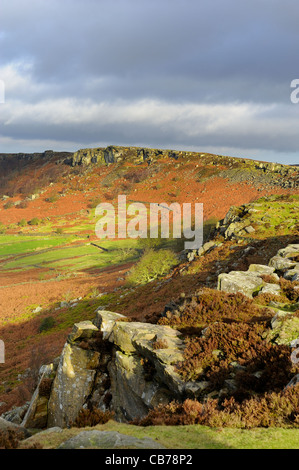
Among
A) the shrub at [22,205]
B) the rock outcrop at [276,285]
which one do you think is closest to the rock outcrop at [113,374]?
the rock outcrop at [276,285]

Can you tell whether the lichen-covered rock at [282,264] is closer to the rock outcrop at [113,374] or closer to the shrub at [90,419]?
the rock outcrop at [113,374]

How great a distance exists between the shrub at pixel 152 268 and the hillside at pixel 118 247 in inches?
73.1

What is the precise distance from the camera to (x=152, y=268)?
4978 centimetres

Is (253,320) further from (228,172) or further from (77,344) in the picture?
(228,172)

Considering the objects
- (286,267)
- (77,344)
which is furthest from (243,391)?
(286,267)

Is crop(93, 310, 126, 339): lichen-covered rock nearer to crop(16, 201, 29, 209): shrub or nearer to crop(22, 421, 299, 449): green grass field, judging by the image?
crop(22, 421, 299, 449): green grass field

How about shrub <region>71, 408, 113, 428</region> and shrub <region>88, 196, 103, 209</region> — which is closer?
shrub <region>71, 408, 113, 428</region>

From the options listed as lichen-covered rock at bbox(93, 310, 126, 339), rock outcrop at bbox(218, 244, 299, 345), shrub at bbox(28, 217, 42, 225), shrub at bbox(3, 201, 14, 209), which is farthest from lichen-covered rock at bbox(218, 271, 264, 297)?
Result: shrub at bbox(3, 201, 14, 209)

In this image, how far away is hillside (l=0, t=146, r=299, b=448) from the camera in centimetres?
2645

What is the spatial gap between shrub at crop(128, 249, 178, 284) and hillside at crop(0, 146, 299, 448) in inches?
73.1

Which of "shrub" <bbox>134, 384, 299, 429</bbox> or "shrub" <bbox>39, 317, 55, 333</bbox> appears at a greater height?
"shrub" <bbox>134, 384, 299, 429</bbox>

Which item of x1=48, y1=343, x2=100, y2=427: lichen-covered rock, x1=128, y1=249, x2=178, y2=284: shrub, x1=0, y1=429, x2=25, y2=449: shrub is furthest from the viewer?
x1=128, y1=249, x2=178, y2=284: shrub

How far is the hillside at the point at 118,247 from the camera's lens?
2645 centimetres

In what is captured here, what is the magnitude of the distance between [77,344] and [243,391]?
8.31 metres
